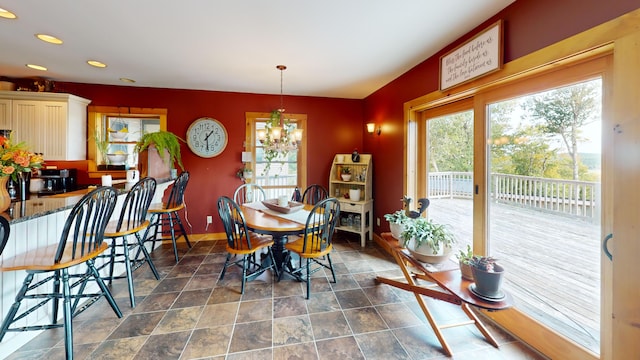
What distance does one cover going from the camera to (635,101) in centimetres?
117

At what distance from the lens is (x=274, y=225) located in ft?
7.77

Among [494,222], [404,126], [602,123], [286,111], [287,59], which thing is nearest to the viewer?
[602,123]

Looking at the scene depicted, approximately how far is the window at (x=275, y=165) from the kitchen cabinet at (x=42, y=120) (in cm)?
241

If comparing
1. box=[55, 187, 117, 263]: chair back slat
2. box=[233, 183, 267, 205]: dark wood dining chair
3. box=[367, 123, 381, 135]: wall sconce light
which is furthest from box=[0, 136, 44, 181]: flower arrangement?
box=[367, 123, 381, 135]: wall sconce light

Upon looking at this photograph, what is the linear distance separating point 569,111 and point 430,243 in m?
1.25

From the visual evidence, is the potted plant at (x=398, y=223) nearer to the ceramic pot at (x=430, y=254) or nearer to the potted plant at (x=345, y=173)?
the ceramic pot at (x=430, y=254)

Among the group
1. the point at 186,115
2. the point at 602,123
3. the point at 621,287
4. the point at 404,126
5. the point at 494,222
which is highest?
the point at 186,115

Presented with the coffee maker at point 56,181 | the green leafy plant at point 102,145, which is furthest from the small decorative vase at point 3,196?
the green leafy plant at point 102,145

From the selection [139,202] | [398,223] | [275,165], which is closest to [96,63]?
[139,202]

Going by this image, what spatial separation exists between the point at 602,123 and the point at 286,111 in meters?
3.78

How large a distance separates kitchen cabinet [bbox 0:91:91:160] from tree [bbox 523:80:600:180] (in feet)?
17.7

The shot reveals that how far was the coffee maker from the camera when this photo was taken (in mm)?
3351

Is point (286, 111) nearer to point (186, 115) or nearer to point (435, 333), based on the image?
point (186, 115)

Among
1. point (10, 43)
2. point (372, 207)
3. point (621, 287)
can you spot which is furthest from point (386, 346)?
point (10, 43)
